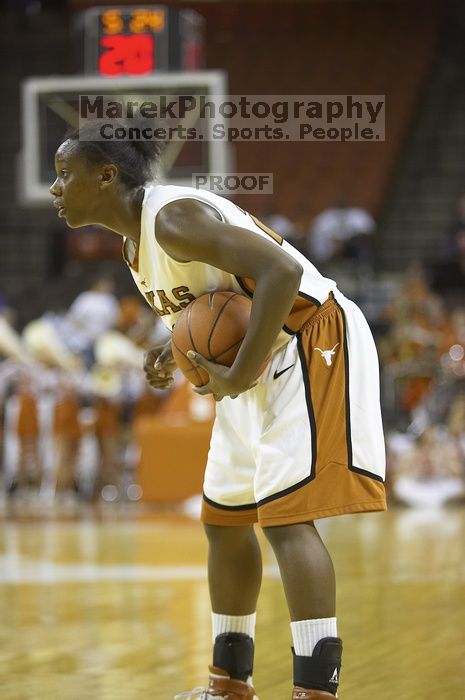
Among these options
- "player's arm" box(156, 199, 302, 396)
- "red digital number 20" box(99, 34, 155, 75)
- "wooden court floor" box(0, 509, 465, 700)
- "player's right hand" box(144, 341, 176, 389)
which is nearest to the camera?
"player's arm" box(156, 199, 302, 396)

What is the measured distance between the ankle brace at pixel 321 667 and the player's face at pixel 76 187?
1.12 m

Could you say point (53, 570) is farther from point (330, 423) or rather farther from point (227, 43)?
point (227, 43)

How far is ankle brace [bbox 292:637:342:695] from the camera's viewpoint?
2674 mm

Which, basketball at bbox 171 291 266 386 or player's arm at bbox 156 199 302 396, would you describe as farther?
basketball at bbox 171 291 266 386

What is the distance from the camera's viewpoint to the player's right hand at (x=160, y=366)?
3203mm

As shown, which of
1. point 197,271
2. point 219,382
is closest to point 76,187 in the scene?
point 197,271

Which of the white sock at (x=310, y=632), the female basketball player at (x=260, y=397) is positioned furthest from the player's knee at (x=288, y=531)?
the white sock at (x=310, y=632)

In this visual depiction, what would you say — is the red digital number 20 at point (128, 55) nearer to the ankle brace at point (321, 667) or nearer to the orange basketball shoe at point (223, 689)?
the orange basketball shoe at point (223, 689)

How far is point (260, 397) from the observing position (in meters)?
2.83

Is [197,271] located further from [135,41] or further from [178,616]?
[135,41]

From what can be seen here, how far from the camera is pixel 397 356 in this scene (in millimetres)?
10281

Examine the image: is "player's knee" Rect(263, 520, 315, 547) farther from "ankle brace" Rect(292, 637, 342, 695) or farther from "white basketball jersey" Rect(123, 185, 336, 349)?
"white basketball jersey" Rect(123, 185, 336, 349)

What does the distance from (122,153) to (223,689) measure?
1.32 metres

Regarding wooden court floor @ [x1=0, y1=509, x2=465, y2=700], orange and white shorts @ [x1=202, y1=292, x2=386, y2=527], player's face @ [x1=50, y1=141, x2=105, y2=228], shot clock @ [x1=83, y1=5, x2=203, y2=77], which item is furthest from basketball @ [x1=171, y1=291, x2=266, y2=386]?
shot clock @ [x1=83, y1=5, x2=203, y2=77]
